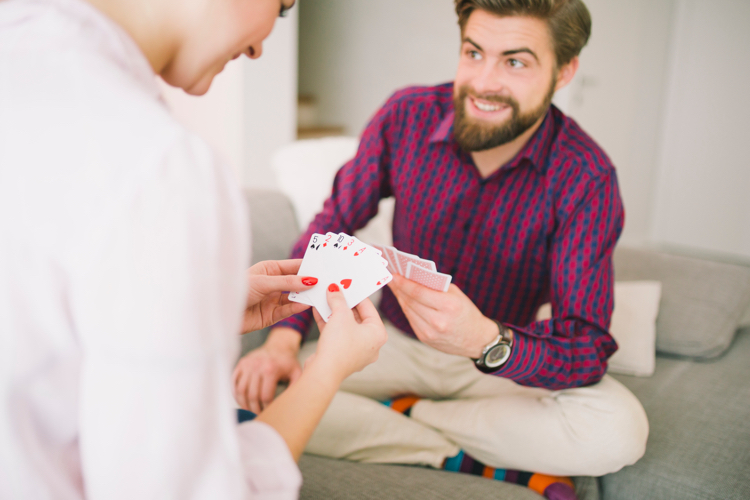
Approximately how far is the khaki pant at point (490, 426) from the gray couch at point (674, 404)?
7 cm

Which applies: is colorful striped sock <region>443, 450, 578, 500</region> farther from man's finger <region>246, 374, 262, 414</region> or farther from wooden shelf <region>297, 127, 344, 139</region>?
wooden shelf <region>297, 127, 344, 139</region>

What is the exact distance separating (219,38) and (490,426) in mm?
1039

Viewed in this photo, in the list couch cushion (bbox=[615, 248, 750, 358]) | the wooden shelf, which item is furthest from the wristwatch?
the wooden shelf

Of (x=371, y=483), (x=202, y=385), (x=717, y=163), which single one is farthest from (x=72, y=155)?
(x=717, y=163)

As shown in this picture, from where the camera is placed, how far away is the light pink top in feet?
1.51

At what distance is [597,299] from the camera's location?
123 cm

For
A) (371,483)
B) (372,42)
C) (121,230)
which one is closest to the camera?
(121,230)

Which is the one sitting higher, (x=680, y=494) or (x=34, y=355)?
(x=34, y=355)

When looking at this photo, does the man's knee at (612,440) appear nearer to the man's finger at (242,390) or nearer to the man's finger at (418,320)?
the man's finger at (418,320)

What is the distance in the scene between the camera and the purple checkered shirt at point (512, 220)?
48.1 inches

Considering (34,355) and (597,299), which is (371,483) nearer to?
(597,299)

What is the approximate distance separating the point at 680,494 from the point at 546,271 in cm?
58

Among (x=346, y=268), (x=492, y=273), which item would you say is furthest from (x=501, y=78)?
(x=346, y=268)

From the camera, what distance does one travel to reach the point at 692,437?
128cm
